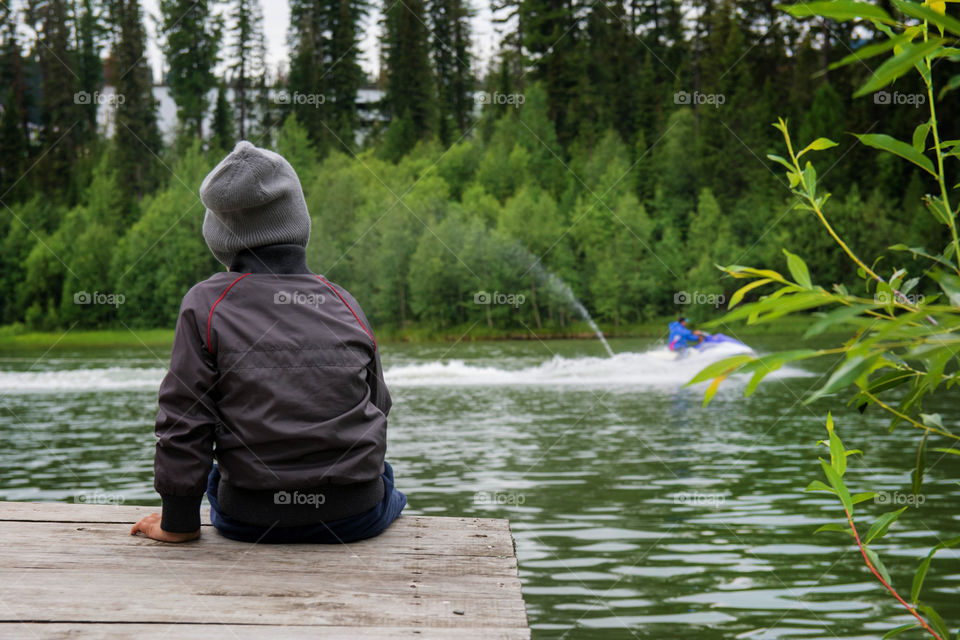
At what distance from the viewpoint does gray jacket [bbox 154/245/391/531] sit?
122 inches

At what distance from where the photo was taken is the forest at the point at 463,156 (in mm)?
56312

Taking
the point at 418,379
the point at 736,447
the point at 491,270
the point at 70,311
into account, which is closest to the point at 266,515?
the point at 736,447

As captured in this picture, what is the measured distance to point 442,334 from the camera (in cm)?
5431

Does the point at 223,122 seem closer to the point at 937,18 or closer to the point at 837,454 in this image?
the point at 837,454

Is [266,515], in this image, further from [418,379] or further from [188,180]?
[188,180]

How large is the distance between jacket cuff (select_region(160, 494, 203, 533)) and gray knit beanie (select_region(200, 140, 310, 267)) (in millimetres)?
872

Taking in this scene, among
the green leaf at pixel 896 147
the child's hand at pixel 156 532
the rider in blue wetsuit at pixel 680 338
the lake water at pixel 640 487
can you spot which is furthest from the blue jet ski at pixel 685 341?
the green leaf at pixel 896 147

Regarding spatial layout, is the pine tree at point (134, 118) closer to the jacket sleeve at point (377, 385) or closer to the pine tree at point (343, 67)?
the pine tree at point (343, 67)

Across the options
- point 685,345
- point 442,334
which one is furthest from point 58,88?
point 685,345

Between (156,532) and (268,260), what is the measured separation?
3.24 ft

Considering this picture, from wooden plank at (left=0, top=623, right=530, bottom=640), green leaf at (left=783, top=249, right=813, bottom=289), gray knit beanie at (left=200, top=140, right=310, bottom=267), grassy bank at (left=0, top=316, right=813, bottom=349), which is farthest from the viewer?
grassy bank at (left=0, top=316, right=813, bottom=349)

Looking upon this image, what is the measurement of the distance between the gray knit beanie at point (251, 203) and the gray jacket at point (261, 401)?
0.18 m

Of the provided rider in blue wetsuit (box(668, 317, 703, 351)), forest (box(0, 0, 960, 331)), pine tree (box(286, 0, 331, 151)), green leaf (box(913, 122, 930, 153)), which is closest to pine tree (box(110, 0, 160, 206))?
forest (box(0, 0, 960, 331))

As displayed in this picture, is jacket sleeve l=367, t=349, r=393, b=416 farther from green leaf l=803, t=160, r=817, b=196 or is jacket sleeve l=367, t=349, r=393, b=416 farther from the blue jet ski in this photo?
the blue jet ski
